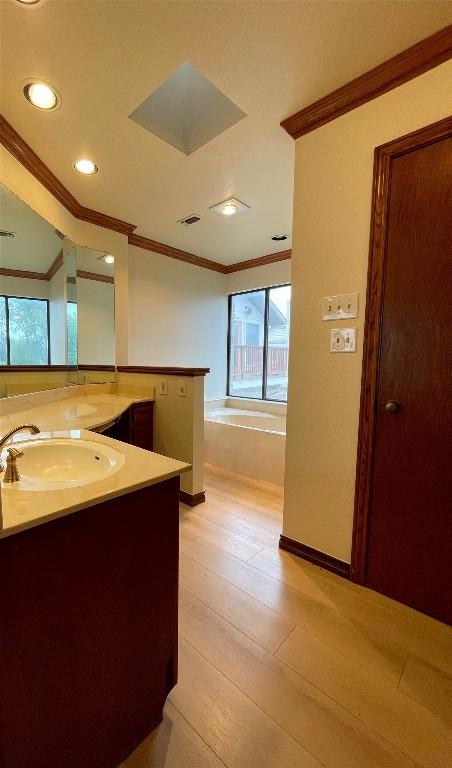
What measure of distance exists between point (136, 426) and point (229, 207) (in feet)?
6.41

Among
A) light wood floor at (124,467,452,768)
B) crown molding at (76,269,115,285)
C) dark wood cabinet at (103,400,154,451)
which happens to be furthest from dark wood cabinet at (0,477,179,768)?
crown molding at (76,269,115,285)

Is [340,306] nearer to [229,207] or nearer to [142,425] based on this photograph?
[229,207]

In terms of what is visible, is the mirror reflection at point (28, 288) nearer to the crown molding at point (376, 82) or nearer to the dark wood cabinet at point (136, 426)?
the dark wood cabinet at point (136, 426)

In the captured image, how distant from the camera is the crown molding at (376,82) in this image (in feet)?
4.06

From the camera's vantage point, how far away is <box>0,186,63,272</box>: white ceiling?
1.59 meters

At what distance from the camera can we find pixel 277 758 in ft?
2.97

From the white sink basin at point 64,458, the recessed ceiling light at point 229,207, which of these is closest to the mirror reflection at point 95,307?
the recessed ceiling light at point 229,207

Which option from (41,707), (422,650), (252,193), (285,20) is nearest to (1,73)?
(285,20)

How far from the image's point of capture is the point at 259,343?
4559 mm

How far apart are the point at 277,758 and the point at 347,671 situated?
403 mm

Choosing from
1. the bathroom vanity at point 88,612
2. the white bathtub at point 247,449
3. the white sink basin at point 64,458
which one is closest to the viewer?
the bathroom vanity at point 88,612

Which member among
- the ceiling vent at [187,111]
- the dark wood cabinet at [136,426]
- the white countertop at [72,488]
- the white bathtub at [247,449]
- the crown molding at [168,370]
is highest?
the ceiling vent at [187,111]

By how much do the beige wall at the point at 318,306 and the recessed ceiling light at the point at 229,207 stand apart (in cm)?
91

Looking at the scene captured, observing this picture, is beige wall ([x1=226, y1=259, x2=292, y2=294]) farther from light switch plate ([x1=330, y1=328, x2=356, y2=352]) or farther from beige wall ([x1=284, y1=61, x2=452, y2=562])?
light switch plate ([x1=330, y1=328, x2=356, y2=352])
